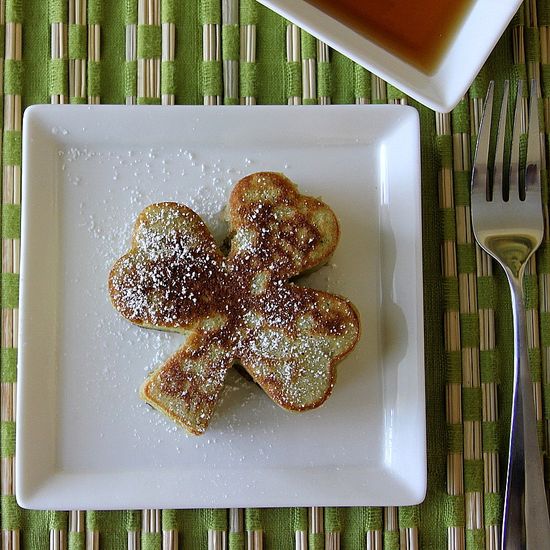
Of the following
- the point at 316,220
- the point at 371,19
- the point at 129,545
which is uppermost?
the point at 371,19

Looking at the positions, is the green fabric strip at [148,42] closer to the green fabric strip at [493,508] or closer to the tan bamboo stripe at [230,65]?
the tan bamboo stripe at [230,65]

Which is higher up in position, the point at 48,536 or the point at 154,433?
the point at 154,433

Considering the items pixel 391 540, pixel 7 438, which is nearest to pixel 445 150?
pixel 391 540

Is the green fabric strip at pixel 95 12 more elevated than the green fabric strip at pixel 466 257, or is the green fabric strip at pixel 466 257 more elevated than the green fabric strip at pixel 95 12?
the green fabric strip at pixel 95 12

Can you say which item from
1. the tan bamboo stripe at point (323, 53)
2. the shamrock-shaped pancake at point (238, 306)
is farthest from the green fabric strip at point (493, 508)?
the tan bamboo stripe at point (323, 53)

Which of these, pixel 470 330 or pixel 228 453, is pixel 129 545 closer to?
pixel 228 453

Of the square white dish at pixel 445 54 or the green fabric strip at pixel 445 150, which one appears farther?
the green fabric strip at pixel 445 150

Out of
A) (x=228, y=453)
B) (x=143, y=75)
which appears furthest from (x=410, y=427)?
(x=143, y=75)
